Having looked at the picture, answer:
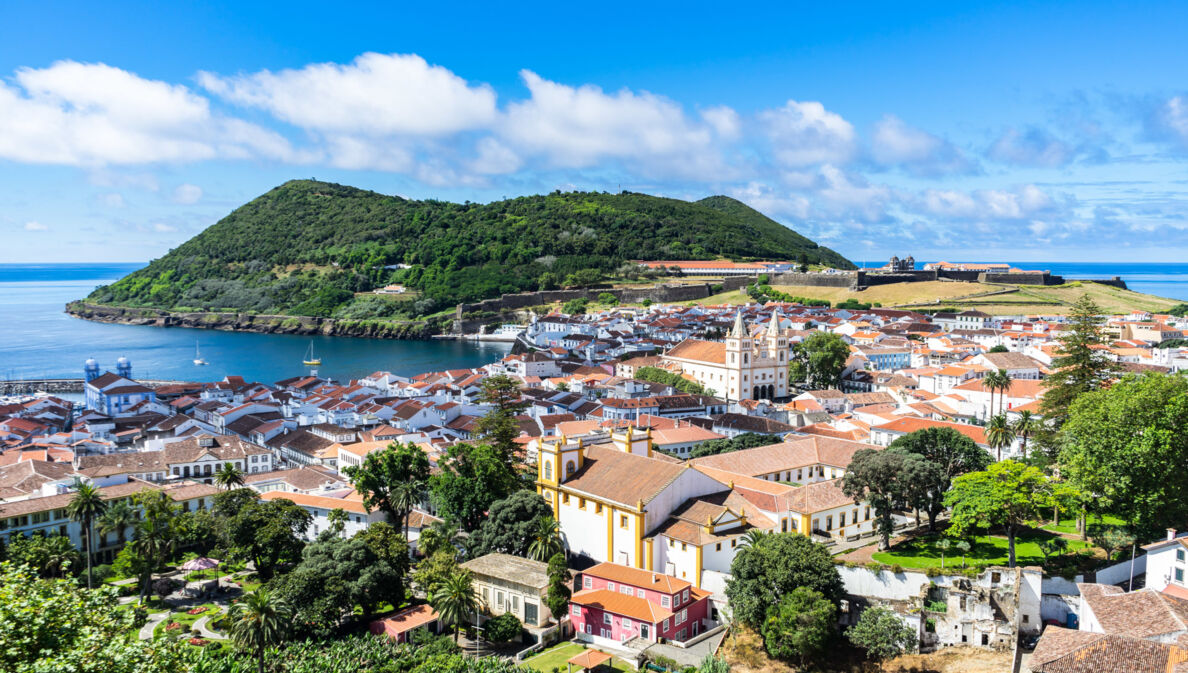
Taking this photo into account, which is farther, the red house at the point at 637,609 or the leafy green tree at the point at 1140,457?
the red house at the point at 637,609

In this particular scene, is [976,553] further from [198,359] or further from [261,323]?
[261,323]

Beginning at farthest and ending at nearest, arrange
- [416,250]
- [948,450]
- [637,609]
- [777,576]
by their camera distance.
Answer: [416,250]
[948,450]
[637,609]
[777,576]

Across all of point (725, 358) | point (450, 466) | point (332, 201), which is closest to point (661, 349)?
point (725, 358)

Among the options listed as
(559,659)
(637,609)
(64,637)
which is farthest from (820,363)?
(64,637)

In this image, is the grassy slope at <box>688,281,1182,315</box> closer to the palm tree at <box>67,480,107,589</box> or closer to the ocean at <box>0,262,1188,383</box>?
the ocean at <box>0,262,1188,383</box>

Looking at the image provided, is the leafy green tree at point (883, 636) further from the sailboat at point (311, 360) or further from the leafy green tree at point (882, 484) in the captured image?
the sailboat at point (311, 360)

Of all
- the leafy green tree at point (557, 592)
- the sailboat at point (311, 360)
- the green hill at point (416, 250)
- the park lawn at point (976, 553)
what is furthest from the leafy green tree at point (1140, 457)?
the green hill at point (416, 250)
